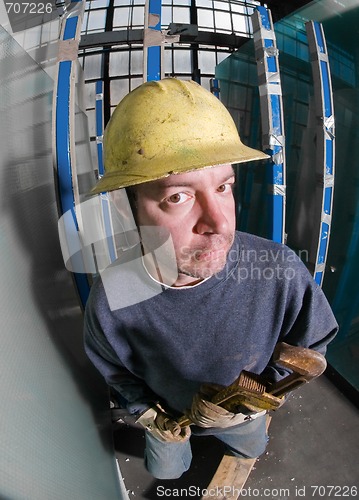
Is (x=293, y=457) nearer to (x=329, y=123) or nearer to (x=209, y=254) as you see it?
(x=209, y=254)

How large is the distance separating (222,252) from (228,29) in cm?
185

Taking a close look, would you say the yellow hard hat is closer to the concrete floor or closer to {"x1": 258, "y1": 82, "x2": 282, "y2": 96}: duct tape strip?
{"x1": 258, "y1": 82, "x2": 282, "y2": 96}: duct tape strip

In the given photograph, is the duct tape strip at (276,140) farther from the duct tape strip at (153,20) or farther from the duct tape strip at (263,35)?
the duct tape strip at (153,20)

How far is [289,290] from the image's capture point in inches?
44.3

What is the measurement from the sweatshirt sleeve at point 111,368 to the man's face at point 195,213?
37 centimetres

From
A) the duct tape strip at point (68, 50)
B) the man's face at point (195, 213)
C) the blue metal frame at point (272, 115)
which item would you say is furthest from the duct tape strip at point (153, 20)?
the man's face at point (195, 213)

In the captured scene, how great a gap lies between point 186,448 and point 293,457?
0.55 m

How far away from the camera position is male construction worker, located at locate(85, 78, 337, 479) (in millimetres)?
916

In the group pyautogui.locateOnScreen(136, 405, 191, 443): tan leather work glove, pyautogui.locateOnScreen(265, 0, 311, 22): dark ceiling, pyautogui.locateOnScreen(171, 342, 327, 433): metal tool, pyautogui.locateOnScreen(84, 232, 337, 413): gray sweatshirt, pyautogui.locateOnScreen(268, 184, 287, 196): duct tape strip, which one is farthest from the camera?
pyautogui.locateOnScreen(265, 0, 311, 22): dark ceiling

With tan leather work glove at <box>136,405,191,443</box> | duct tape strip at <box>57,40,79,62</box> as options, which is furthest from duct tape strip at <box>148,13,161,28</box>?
tan leather work glove at <box>136,405,191,443</box>

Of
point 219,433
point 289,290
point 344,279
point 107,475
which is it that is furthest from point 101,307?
point 344,279

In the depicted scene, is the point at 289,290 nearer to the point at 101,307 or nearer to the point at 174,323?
the point at 174,323

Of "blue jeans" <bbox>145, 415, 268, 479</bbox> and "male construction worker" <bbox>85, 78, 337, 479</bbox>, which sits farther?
"blue jeans" <bbox>145, 415, 268, 479</bbox>

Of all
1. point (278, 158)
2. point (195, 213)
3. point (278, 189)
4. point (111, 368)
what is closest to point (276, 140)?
point (278, 158)
